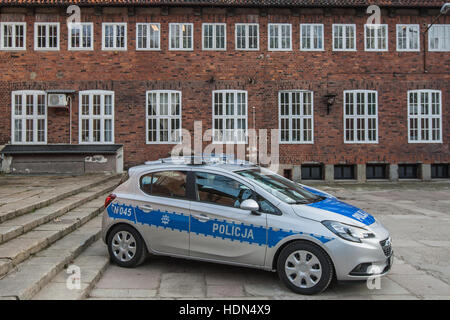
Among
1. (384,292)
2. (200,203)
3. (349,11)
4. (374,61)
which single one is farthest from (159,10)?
(384,292)

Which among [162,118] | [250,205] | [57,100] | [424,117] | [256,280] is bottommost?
[256,280]

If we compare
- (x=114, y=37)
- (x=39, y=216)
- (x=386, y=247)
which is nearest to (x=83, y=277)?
(x=39, y=216)

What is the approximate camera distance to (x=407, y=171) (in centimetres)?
1759

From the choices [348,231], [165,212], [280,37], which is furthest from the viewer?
[280,37]

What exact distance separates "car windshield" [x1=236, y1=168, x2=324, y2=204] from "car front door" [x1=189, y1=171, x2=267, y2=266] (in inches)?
13.0

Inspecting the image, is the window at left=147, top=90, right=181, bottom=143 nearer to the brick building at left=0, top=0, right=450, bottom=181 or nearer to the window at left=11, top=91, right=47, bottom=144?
the brick building at left=0, top=0, right=450, bottom=181

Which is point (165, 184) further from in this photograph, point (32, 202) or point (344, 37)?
point (344, 37)

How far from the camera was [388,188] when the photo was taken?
51.1 ft

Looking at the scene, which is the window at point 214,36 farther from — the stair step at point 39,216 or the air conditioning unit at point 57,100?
the stair step at point 39,216

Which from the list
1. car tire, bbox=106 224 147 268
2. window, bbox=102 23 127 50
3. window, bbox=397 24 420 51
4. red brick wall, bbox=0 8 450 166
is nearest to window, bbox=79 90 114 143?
red brick wall, bbox=0 8 450 166

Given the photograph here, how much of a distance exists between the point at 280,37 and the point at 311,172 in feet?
21.7

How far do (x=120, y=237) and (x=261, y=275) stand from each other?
2219 mm

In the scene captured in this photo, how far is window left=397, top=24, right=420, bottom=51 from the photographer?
17.5m

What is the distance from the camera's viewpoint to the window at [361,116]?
17.3m
